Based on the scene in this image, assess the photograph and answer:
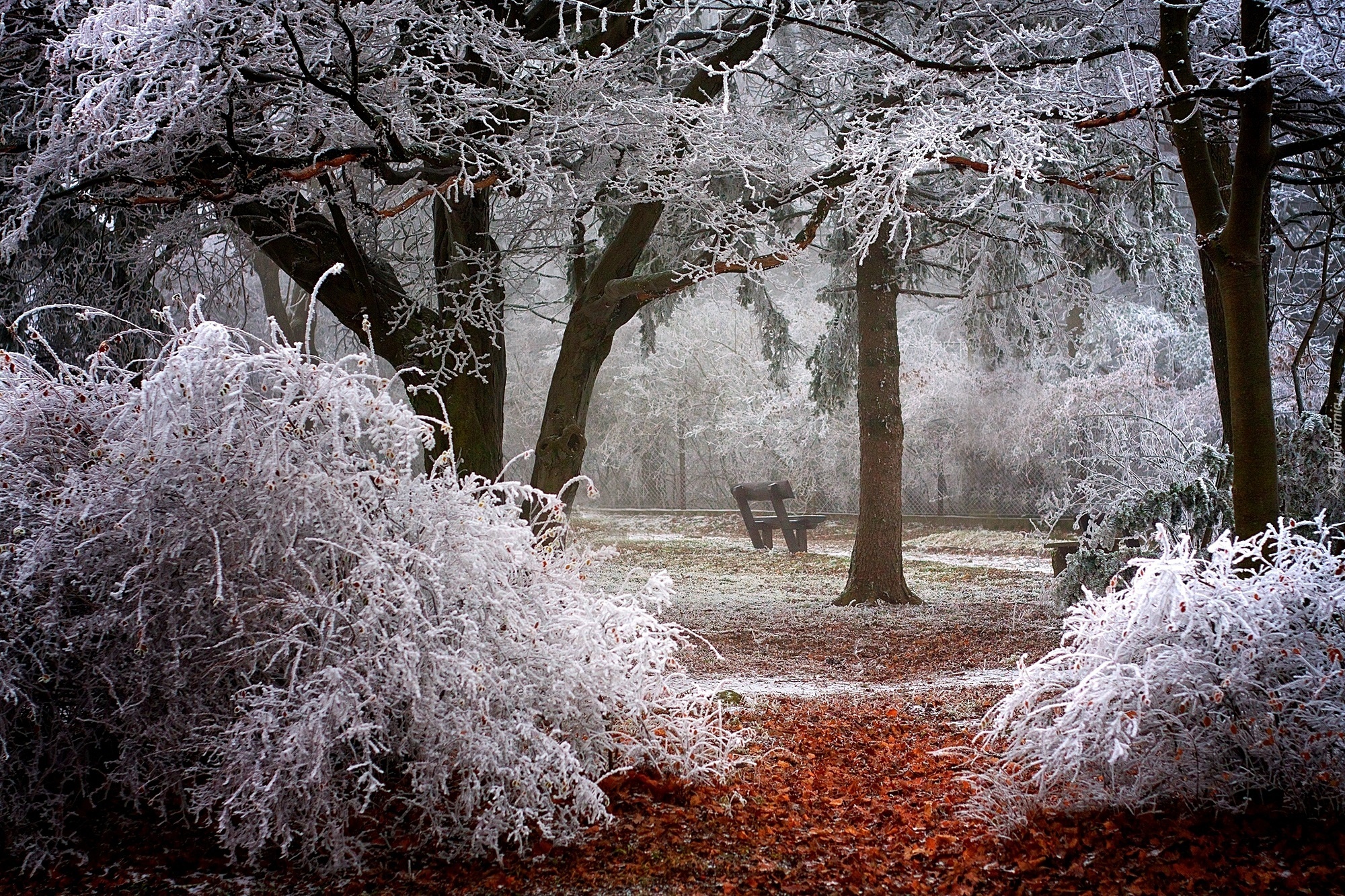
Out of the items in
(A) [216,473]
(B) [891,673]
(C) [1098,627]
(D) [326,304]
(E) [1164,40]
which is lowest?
(B) [891,673]

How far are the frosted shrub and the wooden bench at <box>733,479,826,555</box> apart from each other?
12201mm

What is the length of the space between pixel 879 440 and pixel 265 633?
744 centimetres

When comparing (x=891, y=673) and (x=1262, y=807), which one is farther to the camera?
(x=891, y=673)

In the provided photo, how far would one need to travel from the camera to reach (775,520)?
16.4 meters

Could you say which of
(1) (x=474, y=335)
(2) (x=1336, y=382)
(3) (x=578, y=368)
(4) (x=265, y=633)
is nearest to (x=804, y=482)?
(3) (x=578, y=368)

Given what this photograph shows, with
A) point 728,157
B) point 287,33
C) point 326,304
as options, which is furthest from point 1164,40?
point 326,304

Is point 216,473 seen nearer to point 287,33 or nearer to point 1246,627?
point 287,33

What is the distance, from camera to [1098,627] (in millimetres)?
3709

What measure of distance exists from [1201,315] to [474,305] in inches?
398

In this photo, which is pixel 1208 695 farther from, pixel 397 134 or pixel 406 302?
pixel 406 302

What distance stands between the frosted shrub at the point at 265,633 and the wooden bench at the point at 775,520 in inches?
480

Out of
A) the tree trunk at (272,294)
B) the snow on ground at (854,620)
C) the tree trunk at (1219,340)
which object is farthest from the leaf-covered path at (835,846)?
the tree trunk at (272,294)

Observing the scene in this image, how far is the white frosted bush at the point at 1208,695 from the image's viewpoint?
3.24 meters

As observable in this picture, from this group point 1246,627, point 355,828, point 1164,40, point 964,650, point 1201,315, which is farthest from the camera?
point 1201,315
